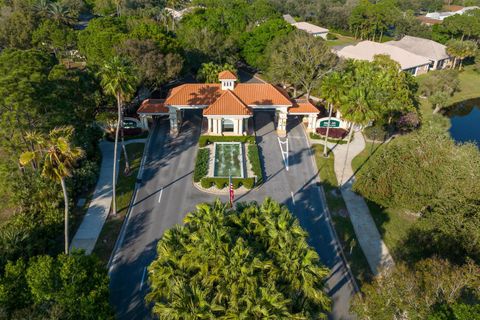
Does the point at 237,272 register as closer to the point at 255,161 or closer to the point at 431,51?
the point at 255,161

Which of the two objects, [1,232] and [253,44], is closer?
[1,232]

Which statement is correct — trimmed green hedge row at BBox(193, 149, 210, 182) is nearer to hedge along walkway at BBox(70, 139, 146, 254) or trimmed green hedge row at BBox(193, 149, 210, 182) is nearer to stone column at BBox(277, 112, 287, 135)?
hedge along walkway at BBox(70, 139, 146, 254)

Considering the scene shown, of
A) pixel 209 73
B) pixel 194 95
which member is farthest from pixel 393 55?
pixel 194 95

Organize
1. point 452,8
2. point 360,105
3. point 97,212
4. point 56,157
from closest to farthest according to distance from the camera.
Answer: point 56,157 → point 97,212 → point 360,105 → point 452,8

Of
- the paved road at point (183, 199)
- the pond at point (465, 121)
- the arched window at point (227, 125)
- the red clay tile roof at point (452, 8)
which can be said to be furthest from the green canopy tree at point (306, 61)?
the red clay tile roof at point (452, 8)

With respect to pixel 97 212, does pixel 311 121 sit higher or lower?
higher

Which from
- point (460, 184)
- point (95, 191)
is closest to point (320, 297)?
point (460, 184)

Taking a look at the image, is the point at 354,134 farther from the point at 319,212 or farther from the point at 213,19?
the point at 213,19
